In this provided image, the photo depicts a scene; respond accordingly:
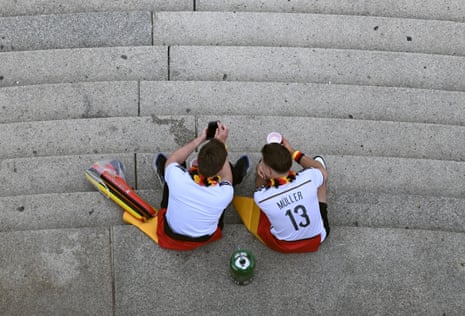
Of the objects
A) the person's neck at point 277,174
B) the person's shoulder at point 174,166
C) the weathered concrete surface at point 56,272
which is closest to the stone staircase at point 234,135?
the weathered concrete surface at point 56,272

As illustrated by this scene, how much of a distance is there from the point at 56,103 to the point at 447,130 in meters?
4.42

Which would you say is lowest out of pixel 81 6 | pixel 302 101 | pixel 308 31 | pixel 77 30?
pixel 302 101

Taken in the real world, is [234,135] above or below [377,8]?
below

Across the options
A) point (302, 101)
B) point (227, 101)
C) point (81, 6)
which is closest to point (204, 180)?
point (227, 101)

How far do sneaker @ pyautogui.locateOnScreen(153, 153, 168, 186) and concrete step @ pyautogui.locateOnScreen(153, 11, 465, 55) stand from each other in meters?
1.69

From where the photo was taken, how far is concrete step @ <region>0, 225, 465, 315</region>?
3926 millimetres

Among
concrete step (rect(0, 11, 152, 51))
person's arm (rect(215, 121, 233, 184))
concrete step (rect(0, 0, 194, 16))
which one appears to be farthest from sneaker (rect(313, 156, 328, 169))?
concrete step (rect(0, 0, 194, 16))

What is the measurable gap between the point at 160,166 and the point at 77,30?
7.51ft

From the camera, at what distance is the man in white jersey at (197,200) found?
3750mm

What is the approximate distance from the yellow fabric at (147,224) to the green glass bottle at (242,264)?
2.68 feet

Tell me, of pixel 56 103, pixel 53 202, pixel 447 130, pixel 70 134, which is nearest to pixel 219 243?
pixel 53 202

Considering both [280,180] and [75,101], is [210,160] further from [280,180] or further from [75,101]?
[75,101]

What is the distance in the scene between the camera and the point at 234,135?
4832 mm

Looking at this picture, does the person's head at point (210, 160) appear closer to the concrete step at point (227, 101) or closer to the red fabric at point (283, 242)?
the red fabric at point (283, 242)
